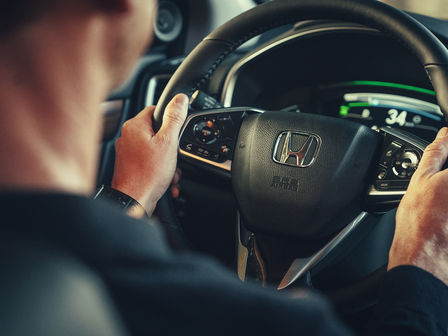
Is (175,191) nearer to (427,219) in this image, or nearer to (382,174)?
(382,174)

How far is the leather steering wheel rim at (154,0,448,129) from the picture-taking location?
75 centimetres

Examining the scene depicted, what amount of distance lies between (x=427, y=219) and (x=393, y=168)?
6.0 inches

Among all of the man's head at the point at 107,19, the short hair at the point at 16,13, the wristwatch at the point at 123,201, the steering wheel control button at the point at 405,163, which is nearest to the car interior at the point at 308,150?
the steering wheel control button at the point at 405,163

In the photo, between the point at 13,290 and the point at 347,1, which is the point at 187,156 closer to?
the point at 347,1

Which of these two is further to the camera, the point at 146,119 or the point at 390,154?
the point at 146,119

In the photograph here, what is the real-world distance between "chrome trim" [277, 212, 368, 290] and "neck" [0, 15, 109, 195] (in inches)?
23.9

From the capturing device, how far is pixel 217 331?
34 centimetres

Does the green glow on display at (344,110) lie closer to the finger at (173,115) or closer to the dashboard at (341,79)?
the dashboard at (341,79)

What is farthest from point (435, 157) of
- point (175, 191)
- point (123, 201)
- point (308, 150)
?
point (175, 191)

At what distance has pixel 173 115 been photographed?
3.11ft

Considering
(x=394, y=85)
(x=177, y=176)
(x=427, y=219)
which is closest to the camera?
(x=427, y=219)

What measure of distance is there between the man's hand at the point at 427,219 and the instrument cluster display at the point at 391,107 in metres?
0.40

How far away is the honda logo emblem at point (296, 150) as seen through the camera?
87cm

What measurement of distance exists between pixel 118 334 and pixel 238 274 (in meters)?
0.69
